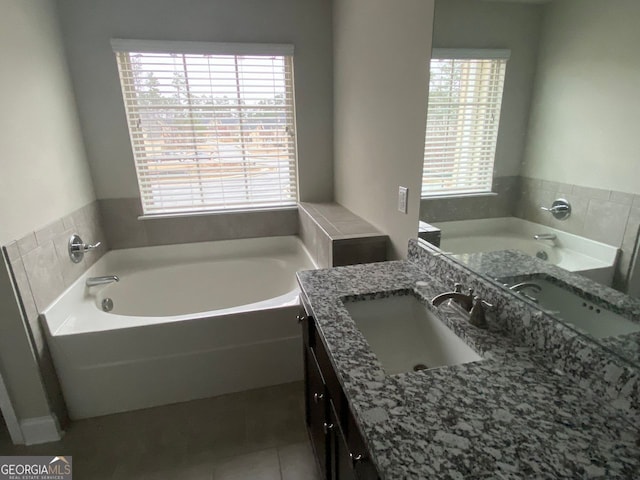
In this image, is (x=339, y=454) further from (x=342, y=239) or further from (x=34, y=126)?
(x=34, y=126)

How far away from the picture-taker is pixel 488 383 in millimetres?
830

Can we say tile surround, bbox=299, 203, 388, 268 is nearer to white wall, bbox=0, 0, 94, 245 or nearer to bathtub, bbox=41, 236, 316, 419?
bathtub, bbox=41, 236, 316, 419

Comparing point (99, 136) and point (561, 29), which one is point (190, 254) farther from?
point (561, 29)

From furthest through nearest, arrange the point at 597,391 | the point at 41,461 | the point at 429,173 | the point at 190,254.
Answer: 1. the point at 190,254
2. the point at 41,461
3. the point at 429,173
4. the point at 597,391

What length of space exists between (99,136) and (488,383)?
2857 millimetres

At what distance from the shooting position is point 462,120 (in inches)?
52.1

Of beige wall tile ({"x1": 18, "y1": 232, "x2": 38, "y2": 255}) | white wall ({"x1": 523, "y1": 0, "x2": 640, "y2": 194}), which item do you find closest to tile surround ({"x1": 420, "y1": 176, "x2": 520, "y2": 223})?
white wall ({"x1": 523, "y1": 0, "x2": 640, "y2": 194})

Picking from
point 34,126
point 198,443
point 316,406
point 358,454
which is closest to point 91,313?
point 198,443

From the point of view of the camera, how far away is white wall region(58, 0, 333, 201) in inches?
92.1

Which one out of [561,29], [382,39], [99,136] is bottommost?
[99,136]

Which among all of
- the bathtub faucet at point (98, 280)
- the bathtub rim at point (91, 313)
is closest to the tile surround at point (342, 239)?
the bathtub rim at point (91, 313)

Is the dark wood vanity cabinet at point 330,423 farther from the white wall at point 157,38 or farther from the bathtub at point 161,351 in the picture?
the white wall at point 157,38

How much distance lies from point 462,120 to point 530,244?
0.54 meters

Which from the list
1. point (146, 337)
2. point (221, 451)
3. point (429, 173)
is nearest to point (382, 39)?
point (429, 173)
